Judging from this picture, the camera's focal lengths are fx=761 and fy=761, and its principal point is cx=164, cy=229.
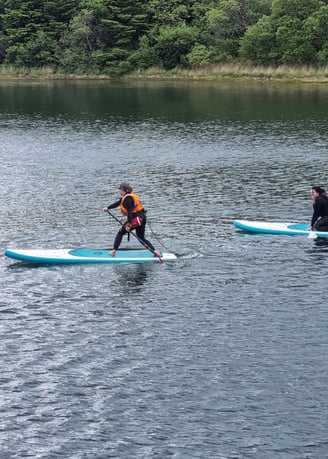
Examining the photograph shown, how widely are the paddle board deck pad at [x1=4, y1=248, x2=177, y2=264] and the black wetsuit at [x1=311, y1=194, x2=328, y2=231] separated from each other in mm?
6837

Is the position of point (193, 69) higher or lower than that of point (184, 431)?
higher

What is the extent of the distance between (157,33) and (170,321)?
105 m

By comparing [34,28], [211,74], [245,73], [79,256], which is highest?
[34,28]

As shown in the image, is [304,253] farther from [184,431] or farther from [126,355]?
[184,431]

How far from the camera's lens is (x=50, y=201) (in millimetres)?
42156

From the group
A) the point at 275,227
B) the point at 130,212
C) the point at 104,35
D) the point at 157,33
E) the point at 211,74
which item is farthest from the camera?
the point at 104,35

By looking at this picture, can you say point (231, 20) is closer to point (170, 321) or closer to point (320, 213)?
point (320, 213)

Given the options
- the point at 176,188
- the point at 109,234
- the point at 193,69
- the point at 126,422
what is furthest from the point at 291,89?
the point at 126,422

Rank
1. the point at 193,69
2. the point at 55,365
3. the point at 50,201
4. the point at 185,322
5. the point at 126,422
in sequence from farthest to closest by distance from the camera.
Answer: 1. the point at 193,69
2. the point at 50,201
3. the point at 185,322
4. the point at 55,365
5. the point at 126,422

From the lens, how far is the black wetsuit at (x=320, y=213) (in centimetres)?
3272

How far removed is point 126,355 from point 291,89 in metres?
79.0

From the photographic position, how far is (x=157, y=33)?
123m

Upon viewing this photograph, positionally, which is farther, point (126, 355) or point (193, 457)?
point (126, 355)

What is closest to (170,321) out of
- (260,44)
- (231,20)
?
(260,44)
